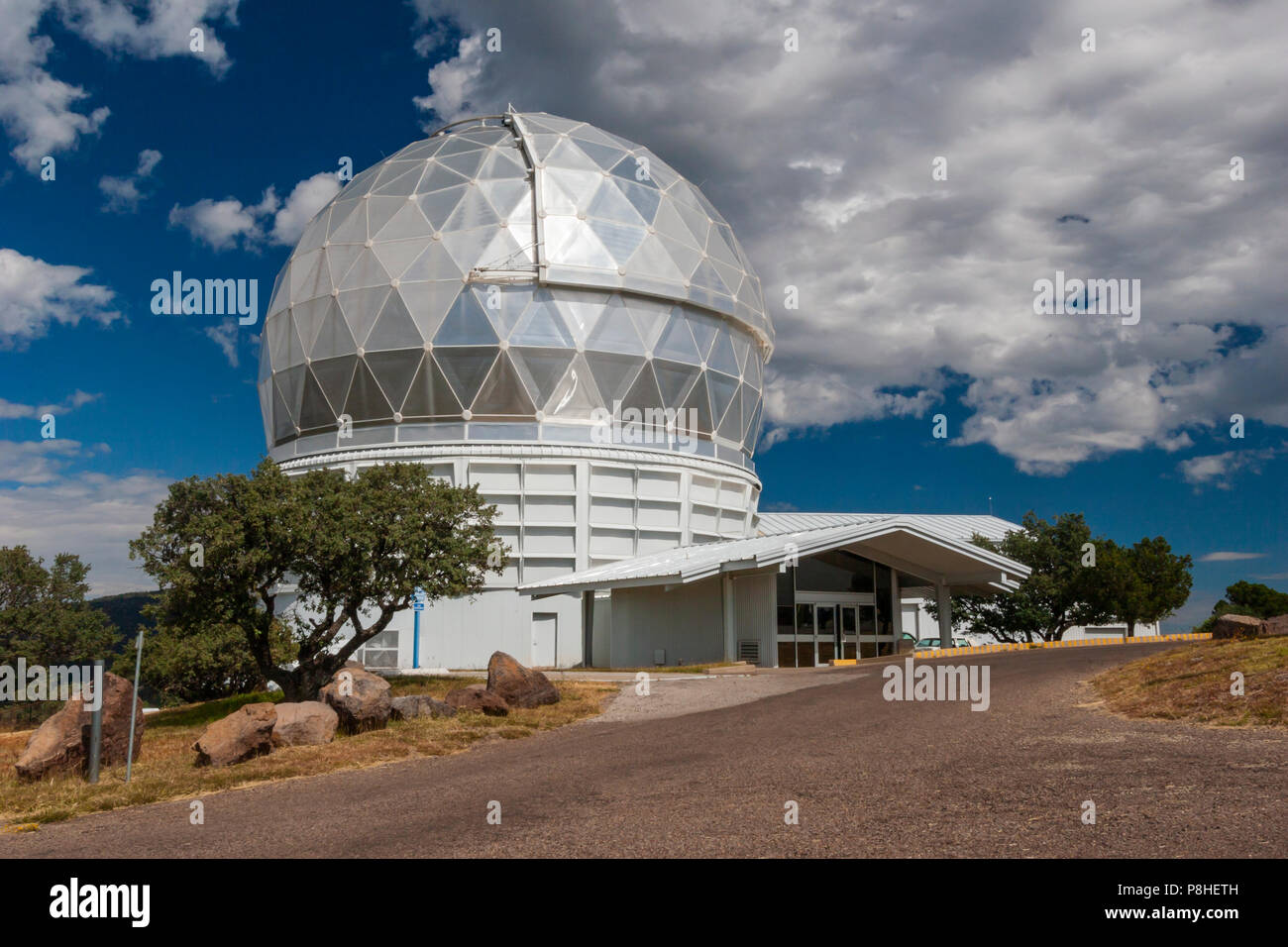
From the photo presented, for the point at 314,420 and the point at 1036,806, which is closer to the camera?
the point at 1036,806

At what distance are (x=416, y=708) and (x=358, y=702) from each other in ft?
4.07

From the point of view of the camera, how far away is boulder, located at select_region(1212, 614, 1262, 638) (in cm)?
1733

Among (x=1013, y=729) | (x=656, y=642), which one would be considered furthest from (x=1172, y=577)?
(x=1013, y=729)

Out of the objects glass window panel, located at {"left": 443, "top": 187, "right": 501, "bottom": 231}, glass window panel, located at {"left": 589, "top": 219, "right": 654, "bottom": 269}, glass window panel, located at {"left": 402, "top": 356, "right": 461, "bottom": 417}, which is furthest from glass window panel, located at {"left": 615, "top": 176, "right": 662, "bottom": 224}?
glass window panel, located at {"left": 402, "top": 356, "right": 461, "bottom": 417}

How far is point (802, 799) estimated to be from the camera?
26.3 feet

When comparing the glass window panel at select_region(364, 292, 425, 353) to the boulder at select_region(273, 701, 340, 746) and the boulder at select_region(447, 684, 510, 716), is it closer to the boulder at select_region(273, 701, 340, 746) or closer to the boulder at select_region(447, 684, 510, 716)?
the boulder at select_region(447, 684, 510, 716)

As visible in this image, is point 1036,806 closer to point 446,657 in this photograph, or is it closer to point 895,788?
point 895,788

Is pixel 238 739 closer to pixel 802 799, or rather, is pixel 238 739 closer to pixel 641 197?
pixel 802 799

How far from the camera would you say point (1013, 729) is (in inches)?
437

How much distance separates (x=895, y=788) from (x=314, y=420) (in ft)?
100

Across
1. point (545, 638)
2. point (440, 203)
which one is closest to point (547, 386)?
point (440, 203)

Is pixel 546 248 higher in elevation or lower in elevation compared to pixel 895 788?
higher

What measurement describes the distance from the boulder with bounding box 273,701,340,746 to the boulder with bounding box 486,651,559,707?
3.81 metres
